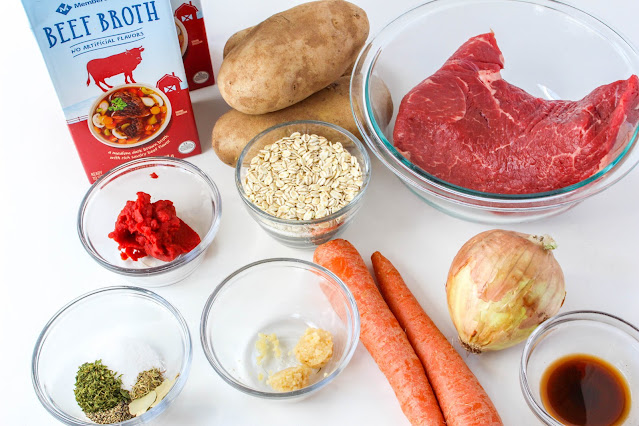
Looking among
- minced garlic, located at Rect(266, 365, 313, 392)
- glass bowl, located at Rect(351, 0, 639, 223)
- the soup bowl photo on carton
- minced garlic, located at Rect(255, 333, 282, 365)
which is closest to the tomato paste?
the soup bowl photo on carton

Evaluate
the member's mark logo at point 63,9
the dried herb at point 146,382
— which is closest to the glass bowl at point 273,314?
the dried herb at point 146,382

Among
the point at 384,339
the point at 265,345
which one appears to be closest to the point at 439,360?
the point at 384,339

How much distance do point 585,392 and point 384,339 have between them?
0.39 m

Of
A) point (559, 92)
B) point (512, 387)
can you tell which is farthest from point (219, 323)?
point (559, 92)

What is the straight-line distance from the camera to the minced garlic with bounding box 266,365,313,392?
131 cm

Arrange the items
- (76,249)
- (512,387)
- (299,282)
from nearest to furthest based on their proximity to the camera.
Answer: (512,387) → (299,282) → (76,249)

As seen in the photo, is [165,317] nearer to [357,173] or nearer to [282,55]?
[357,173]

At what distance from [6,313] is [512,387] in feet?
3.54

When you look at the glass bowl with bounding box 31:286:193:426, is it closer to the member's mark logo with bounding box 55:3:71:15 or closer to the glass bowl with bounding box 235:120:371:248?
the glass bowl with bounding box 235:120:371:248

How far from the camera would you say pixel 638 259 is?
1539 millimetres

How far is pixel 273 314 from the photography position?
4.86 ft

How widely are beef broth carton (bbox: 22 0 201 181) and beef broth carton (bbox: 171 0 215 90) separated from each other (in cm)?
15

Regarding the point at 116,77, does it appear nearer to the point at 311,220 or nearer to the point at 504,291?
the point at 311,220

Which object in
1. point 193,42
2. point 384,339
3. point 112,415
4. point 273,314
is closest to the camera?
point 112,415
